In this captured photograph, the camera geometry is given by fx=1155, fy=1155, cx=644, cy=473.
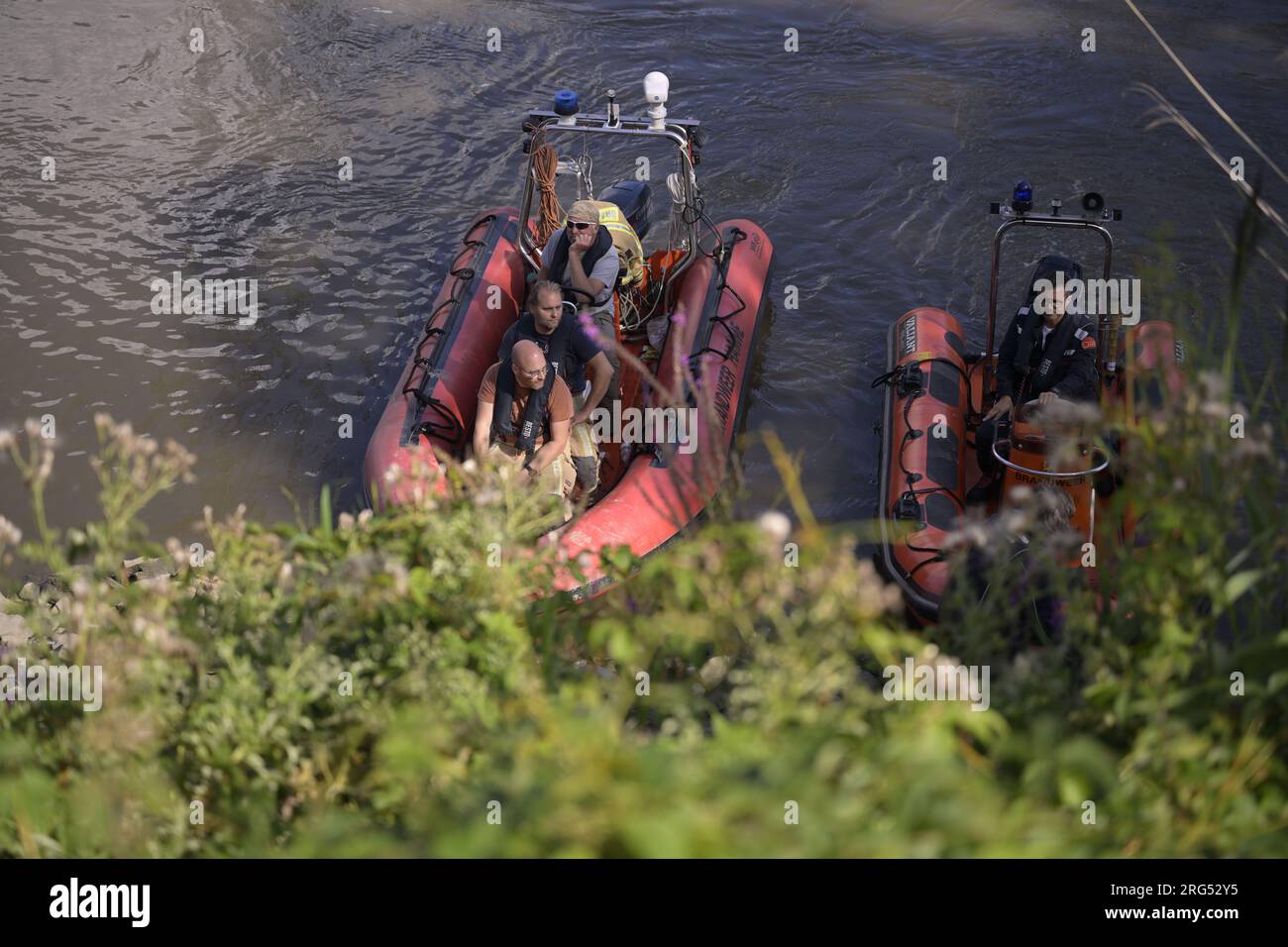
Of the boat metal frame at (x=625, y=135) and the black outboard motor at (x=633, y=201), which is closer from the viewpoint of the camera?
the boat metal frame at (x=625, y=135)

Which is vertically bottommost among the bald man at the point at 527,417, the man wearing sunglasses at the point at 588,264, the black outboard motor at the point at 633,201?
the bald man at the point at 527,417

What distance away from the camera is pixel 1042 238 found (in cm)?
915

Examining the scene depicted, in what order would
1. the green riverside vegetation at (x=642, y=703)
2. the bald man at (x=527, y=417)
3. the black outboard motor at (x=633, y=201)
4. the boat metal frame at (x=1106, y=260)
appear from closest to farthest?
the green riverside vegetation at (x=642, y=703)
the bald man at (x=527, y=417)
the boat metal frame at (x=1106, y=260)
the black outboard motor at (x=633, y=201)

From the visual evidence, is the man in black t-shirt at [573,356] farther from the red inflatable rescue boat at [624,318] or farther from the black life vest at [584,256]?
the black life vest at [584,256]

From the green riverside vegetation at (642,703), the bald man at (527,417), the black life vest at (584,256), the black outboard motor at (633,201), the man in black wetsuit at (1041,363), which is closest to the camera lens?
the green riverside vegetation at (642,703)

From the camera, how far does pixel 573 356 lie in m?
6.02

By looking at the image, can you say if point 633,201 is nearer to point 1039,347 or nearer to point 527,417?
point 527,417

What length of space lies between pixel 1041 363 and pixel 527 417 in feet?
8.86

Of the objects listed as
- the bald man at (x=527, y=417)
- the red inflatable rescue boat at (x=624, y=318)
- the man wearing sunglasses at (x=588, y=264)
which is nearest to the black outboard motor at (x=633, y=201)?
the red inflatable rescue boat at (x=624, y=318)

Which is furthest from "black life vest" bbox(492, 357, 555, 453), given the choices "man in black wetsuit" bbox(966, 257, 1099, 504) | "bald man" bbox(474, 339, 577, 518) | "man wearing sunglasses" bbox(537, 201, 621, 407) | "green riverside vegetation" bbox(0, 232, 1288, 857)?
"green riverside vegetation" bbox(0, 232, 1288, 857)

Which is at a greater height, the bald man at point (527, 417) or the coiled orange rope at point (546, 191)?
the coiled orange rope at point (546, 191)

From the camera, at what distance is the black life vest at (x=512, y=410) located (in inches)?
220

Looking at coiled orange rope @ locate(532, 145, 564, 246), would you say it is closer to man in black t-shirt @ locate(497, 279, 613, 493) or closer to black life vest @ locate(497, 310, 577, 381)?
man in black t-shirt @ locate(497, 279, 613, 493)

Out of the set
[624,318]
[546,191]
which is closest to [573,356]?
[624,318]
